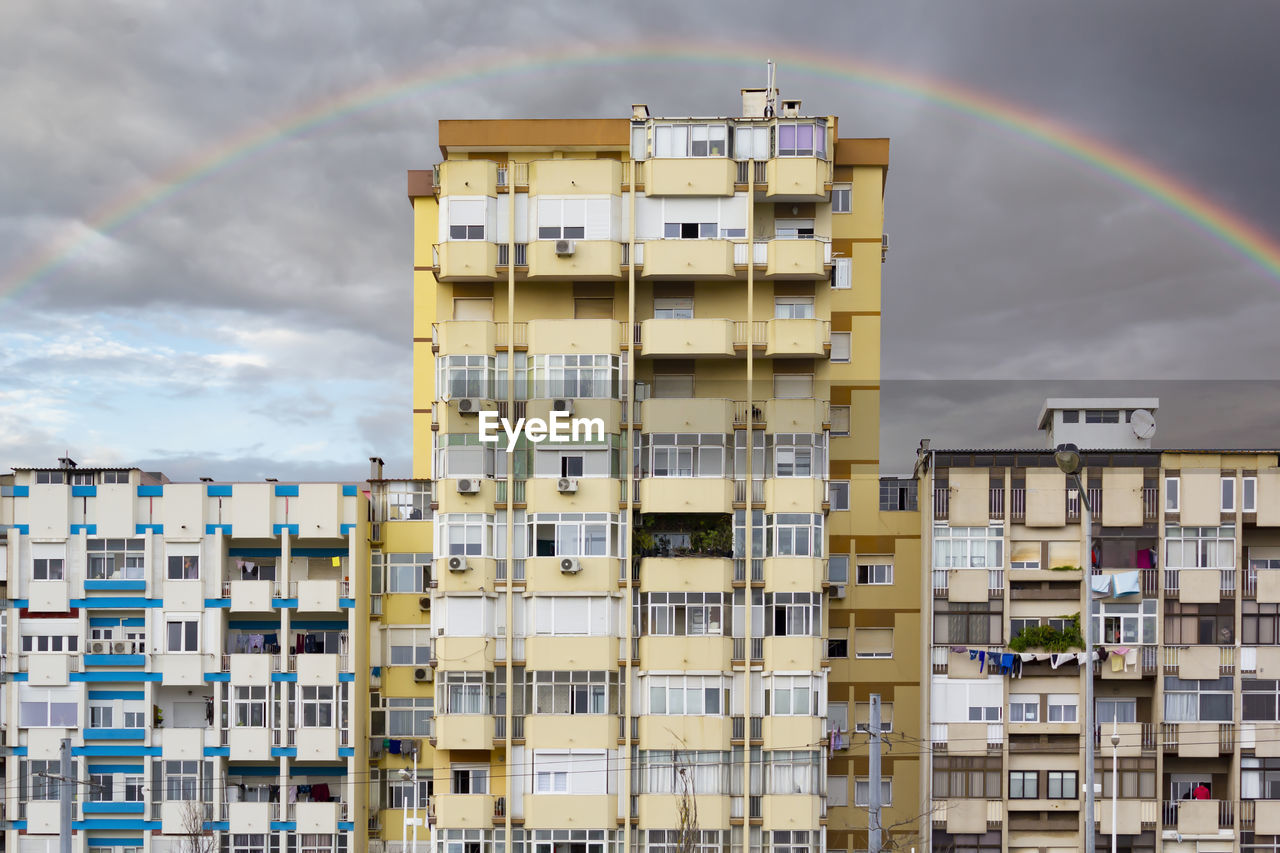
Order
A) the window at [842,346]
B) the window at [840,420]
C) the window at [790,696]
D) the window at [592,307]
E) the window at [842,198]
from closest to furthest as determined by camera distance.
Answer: the window at [790,696] < the window at [592,307] < the window at [840,420] < the window at [842,346] < the window at [842,198]

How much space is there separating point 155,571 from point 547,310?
17.7 metres

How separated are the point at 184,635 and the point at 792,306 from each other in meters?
25.3

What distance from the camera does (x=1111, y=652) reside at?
151 ft

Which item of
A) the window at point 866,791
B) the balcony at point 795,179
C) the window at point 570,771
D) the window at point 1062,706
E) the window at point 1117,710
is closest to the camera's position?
the window at point 570,771

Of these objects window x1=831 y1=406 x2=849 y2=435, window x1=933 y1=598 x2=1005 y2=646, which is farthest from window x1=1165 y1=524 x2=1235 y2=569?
window x1=831 y1=406 x2=849 y2=435

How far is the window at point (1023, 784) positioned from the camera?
4594 cm

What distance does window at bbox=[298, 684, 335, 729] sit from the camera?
1913 inches

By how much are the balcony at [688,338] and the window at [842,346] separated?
285 inches

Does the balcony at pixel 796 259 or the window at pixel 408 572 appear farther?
the window at pixel 408 572

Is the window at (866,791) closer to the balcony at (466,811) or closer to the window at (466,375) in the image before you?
the balcony at (466,811)

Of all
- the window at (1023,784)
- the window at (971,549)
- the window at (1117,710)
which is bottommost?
the window at (1023,784)

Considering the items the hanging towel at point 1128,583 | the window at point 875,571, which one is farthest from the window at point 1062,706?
the window at point 875,571

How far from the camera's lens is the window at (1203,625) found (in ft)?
151

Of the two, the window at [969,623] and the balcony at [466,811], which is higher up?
the window at [969,623]
